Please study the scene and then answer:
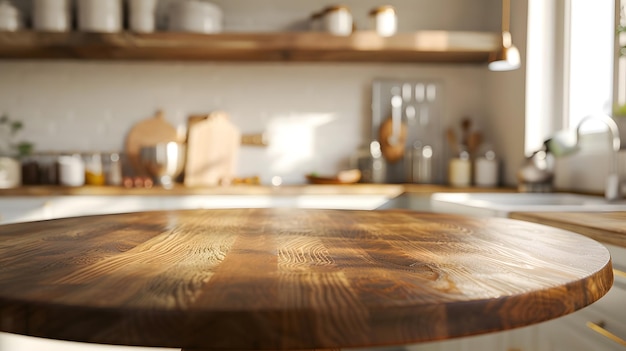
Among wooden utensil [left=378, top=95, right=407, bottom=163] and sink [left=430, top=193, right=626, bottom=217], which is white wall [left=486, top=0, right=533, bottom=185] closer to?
sink [left=430, top=193, right=626, bottom=217]

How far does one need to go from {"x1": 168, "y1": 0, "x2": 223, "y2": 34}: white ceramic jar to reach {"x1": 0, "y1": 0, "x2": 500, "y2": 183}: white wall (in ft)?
1.16

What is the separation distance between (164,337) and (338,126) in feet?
9.62

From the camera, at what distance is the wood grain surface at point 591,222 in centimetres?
138

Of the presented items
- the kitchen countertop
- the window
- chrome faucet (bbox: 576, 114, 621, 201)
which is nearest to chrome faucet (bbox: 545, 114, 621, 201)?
chrome faucet (bbox: 576, 114, 621, 201)

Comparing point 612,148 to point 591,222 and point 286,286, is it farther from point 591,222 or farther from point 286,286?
point 286,286

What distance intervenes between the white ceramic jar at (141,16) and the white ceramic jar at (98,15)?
3.2 inches

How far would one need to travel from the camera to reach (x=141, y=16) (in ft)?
9.73

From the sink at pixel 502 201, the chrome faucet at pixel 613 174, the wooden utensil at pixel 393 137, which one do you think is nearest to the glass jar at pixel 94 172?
the wooden utensil at pixel 393 137

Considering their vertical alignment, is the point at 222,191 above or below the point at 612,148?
below

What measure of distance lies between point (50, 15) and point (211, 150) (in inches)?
42.9

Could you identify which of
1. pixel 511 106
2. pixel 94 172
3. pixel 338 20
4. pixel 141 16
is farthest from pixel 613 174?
pixel 94 172

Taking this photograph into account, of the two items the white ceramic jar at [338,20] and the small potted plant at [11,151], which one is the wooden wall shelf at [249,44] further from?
the small potted plant at [11,151]

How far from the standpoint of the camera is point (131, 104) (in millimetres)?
3299

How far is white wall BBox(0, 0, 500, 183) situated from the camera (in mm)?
3271
